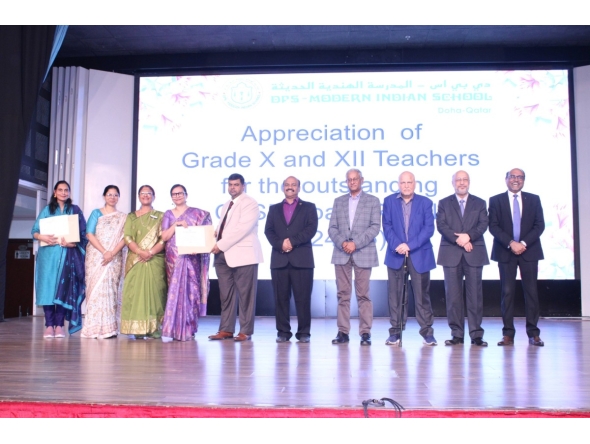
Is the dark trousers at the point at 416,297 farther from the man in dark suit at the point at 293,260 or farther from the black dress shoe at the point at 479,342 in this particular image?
the man in dark suit at the point at 293,260

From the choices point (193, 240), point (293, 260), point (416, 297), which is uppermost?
point (193, 240)

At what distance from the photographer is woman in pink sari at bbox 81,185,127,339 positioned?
478 centimetres

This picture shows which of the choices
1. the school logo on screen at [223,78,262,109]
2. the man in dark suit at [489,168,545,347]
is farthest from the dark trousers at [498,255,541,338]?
the school logo on screen at [223,78,262,109]

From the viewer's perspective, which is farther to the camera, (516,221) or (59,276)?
(59,276)

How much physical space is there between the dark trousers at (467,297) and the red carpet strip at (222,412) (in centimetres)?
204

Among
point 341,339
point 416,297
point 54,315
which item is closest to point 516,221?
point 416,297

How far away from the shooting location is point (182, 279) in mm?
4684

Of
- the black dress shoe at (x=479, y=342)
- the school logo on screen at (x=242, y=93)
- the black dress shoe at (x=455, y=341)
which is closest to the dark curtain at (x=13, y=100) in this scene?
the black dress shoe at (x=455, y=341)

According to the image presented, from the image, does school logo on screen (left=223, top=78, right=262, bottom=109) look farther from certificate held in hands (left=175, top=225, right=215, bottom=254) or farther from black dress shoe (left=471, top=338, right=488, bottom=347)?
black dress shoe (left=471, top=338, right=488, bottom=347)

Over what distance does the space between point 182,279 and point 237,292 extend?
44cm

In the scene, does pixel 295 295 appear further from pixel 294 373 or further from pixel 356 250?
pixel 294 373

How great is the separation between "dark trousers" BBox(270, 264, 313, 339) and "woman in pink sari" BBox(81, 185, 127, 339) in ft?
4.35

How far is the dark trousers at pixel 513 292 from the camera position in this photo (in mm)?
4266
